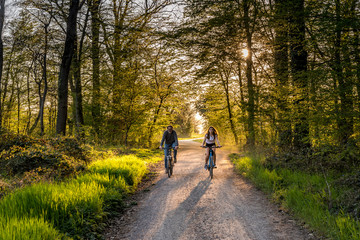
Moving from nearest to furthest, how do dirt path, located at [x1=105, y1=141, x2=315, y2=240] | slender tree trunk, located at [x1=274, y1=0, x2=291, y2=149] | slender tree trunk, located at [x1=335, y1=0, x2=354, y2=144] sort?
dirt path, located at [x1=105, y1=141, x2=315, y2=240] → slender tree trunk, located at [x1=335, y1=0, x2=354, y2=144] → slender tree trunk, located at [x1=274, y1=0, x2=291, y2=149]

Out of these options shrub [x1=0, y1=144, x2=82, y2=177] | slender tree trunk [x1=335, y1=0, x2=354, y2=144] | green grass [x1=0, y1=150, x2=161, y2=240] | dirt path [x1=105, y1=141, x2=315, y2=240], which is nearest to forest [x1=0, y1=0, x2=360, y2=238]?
slender tree trunk [x1=335, y1=0, x2=354, y2=144]

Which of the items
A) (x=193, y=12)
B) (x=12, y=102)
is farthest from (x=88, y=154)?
(x=12, y=102)

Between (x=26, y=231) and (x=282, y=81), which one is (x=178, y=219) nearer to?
(x=26, y=231)

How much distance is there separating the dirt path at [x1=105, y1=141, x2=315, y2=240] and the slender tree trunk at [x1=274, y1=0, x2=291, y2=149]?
2.63 m

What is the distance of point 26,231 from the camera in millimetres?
3271

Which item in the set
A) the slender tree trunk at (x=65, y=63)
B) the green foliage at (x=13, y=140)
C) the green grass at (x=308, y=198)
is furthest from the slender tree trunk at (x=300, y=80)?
the slender tree trunk at (x=65, y=63)

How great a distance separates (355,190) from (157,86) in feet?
64.2

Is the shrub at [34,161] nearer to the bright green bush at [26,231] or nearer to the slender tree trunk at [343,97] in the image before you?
the bright green bush at [26,231]

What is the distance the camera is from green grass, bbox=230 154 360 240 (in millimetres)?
3898

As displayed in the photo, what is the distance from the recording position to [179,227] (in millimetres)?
4738

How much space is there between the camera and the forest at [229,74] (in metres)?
5.83

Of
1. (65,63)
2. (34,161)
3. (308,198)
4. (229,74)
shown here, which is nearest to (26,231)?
(308,198)

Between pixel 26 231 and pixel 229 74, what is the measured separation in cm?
2127

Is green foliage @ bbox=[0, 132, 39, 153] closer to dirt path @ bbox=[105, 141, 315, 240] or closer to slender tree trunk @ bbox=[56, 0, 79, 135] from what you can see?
slender tree trunk @ bbox=[56, 0, 79, 135]
